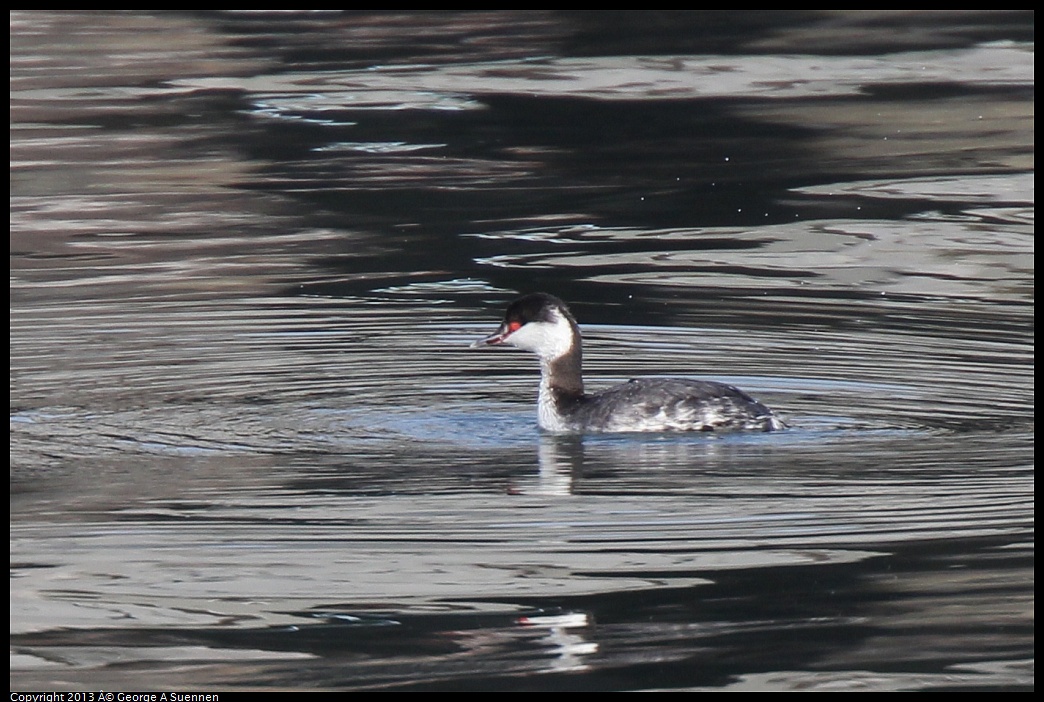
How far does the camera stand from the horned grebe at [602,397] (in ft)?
33.9

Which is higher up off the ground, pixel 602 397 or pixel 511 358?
pixel 602 397

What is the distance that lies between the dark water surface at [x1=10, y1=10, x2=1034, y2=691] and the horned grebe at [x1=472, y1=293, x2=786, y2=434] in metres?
0.13

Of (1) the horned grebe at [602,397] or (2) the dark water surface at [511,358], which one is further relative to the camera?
(1) the horned grebe at [602,397]

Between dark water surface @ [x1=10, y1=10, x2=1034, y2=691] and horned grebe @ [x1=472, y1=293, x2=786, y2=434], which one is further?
horned grebe @ [x1=472, y1=293, x2=786, y2=434]

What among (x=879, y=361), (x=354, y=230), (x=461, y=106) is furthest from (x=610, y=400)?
(x=461, y=106)

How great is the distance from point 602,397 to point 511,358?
2.23 m

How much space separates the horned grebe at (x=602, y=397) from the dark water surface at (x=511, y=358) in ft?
0.43

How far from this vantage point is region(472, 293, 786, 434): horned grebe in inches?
407

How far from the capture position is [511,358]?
510 inches

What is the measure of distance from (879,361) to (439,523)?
14.0 ft

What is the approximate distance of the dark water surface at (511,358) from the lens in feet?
24.1

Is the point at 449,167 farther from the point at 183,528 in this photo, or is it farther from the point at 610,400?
the point at 183,528

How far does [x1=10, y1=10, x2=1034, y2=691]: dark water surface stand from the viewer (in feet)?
24.1
